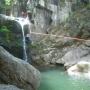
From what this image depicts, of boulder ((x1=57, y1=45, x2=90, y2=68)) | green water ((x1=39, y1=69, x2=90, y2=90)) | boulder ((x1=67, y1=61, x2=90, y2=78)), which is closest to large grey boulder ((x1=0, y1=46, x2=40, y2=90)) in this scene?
green water ((x1=39, y1=69, x2=90, y2=90))

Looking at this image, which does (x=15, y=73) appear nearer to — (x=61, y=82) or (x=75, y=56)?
(x=61, y=82)

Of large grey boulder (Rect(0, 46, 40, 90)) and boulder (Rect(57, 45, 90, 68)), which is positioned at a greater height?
large grey boulder (Rect(0, 46, 40, 90))

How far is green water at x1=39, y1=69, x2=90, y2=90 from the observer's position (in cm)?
1135

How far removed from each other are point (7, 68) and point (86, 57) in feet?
36.1

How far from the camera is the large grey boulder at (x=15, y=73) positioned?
18.8 feet

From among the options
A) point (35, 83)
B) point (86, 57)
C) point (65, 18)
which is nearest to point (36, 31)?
point (65, 18)

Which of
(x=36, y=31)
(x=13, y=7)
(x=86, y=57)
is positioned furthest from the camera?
(x=13, y=7)

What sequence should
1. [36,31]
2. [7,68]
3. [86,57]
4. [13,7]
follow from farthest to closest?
[13,7] < [36,31] < [86,57] < [7,68]

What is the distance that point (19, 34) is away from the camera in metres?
18.3

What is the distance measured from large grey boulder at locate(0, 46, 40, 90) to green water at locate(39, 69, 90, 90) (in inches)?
202

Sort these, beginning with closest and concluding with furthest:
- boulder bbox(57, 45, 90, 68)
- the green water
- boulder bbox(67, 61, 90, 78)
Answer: the green water
boulder bbox(67, 61, 90, 78)
boulder bbox(57, 45, 90, 68)

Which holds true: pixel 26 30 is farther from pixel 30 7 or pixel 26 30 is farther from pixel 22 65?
pixel 22 65

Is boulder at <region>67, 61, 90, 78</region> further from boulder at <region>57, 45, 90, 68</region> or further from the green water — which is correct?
boulder at <region>57, 45, 90, 68</region>

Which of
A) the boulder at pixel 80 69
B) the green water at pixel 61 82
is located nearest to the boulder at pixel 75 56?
the boulder at pixel 80 69
